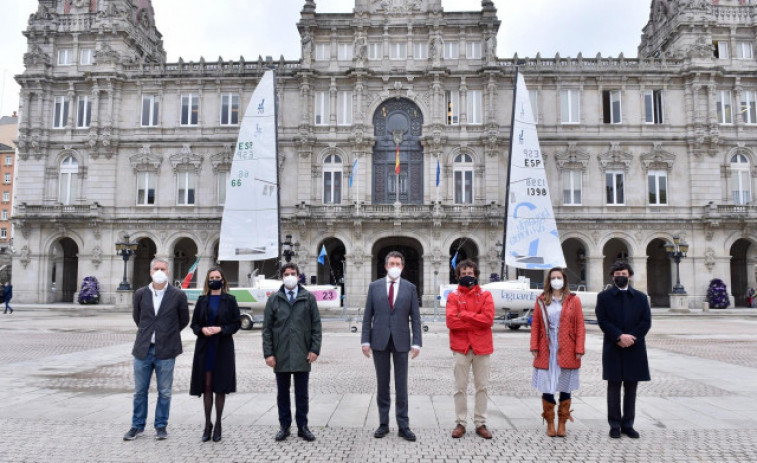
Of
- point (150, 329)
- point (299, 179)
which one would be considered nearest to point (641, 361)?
point (150, 329)

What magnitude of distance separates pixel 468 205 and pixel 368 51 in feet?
43.1

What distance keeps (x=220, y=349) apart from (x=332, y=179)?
3438 cm

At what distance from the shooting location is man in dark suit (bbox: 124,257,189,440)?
25.5 ft

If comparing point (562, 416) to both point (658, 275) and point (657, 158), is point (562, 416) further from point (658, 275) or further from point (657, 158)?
point (658, 275)

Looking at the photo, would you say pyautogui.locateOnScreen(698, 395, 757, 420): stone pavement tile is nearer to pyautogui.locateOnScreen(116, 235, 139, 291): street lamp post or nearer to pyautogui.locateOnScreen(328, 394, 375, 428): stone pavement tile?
pyautogui.locateOnScreen(328, 394, 375, 428): stone pavement tile

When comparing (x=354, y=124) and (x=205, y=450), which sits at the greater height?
(x=354, y=124)

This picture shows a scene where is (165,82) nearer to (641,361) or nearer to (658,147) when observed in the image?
(658,147)

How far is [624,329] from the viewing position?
8.06 meters

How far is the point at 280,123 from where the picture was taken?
139 ft

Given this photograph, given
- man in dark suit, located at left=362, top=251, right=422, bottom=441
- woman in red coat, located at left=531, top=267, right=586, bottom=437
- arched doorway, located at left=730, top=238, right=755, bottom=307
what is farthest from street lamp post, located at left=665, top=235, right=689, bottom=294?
man in dark suit, located at left=362, top=251, right=422, bottom=441

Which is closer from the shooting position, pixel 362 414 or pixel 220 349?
pixel 220 349

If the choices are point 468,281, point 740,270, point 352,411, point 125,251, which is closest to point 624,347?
point 468,281

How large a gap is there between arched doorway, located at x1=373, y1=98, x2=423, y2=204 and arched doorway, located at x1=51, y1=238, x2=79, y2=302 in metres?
23.5

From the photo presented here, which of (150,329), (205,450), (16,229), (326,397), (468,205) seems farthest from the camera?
(16,229)
